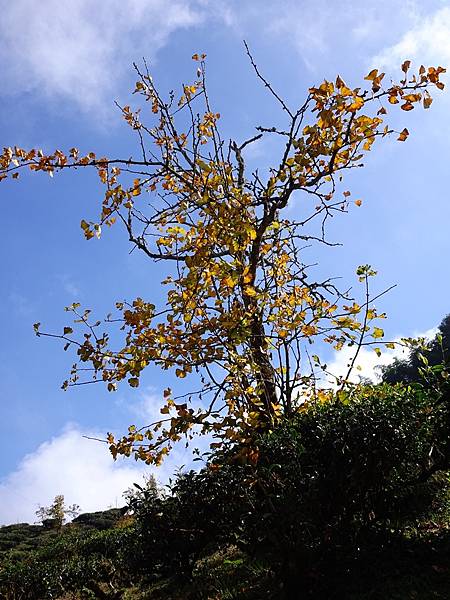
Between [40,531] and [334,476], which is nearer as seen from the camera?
[334,476]

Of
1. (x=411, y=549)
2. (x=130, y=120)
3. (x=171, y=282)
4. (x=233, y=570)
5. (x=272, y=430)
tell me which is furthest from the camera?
(x=233, y=570)

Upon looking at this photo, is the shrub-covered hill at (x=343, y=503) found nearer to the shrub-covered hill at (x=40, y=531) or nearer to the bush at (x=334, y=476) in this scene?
the bush at (x=334, y=476)

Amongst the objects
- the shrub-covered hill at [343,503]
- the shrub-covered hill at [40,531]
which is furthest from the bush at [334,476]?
the shrub-covered hill at [40,531]

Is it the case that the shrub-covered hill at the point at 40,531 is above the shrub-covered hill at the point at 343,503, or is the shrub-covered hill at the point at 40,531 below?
above

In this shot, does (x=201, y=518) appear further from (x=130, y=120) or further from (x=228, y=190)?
(x=130, y=120)

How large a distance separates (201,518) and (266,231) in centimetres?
312

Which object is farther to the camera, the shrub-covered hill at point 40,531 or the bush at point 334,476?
the shrub-covered hill at point 40,531

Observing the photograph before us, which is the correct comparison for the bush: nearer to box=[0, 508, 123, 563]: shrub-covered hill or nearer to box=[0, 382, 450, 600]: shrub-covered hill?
box=[0, 382, 450, 600]: shrub-covered hill

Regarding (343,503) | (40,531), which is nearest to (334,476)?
(343,503)

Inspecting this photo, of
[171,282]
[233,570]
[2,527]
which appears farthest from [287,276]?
[2,527]

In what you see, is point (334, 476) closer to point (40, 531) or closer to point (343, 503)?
point (343, 503)

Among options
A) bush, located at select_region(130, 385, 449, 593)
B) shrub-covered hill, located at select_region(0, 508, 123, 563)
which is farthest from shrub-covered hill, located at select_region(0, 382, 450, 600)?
shrub-covered hill, located at select_region(0, 508, 123, 563)

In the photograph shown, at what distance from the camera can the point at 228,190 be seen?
342 cm

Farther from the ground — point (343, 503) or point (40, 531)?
point (40, 531)
